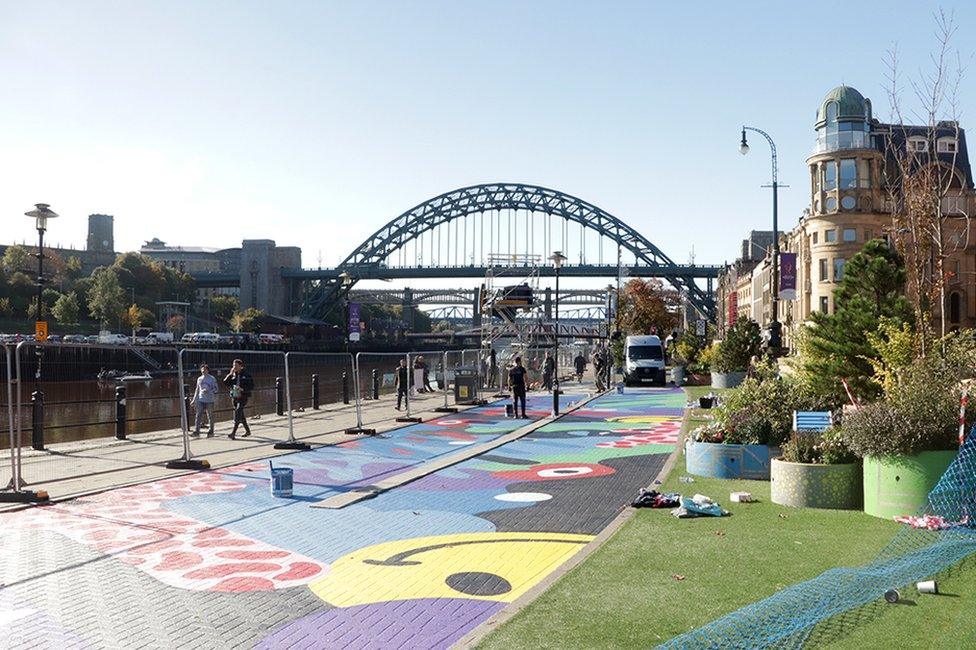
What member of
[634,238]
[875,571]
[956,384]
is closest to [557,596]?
[875,571]

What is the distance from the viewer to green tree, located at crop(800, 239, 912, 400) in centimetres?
2377

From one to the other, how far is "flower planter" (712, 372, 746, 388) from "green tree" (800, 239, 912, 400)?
1486 centimetres

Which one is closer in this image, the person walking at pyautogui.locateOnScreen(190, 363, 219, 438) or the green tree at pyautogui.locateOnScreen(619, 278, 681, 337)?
the person walking at pyautogui.locateOnScreen(190, 363, 219, 438)

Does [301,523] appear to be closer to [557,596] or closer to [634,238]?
[557,596]

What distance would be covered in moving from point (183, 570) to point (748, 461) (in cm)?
960

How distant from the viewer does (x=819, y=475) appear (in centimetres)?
1258

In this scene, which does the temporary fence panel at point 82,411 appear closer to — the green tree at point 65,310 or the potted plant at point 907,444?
the potted plant at point 907,444

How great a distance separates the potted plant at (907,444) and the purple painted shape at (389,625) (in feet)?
19.4

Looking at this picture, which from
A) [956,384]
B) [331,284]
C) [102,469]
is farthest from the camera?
[331,284]

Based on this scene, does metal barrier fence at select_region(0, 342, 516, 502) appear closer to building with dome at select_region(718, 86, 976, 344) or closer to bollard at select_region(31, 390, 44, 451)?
bollard at select_region(31, 390, 44, 451)

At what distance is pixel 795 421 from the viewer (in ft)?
50.6

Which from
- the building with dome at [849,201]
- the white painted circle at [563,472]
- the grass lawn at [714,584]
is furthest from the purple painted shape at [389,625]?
the building with dome at [849,201]

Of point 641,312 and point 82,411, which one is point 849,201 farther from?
point 82,411

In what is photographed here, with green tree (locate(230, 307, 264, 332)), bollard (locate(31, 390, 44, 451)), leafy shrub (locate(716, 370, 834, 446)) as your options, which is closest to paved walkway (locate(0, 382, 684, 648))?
leafy shrub (locate(716, 370, 834, 446))
